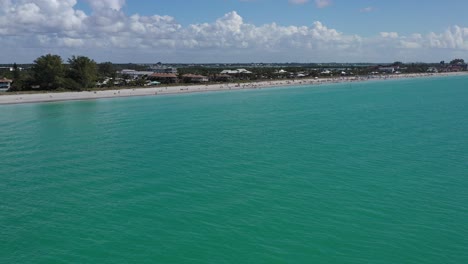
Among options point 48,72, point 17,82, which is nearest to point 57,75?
point 48,72

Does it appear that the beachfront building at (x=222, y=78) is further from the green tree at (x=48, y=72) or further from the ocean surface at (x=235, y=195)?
the ocean surface at (x=235, y=195)

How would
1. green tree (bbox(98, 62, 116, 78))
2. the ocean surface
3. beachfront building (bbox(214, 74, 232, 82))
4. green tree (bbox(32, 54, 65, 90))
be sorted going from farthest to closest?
1. beachfront building (bbox(214, 74, 232, 82))
2. green tree (bbox(98, 62, 116, 78))
3. green tree (bbox(32, 54, 65, 90))
4. the ocean surface

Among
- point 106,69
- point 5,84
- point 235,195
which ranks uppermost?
point 106,69

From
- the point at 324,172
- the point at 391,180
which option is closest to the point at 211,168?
the point at 324,172

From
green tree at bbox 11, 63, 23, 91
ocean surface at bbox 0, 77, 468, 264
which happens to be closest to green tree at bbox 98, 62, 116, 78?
green tree at bbox 11, 63, 23, 91

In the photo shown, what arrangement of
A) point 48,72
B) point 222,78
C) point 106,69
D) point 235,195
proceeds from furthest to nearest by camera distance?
point 222,78 < point 106,69 < point 48,72 < point 235,195

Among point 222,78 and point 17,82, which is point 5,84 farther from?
point 222,78

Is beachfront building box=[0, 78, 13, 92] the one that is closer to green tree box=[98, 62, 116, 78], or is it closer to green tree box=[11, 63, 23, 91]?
green tree box=[11, 63, 23, 91]
